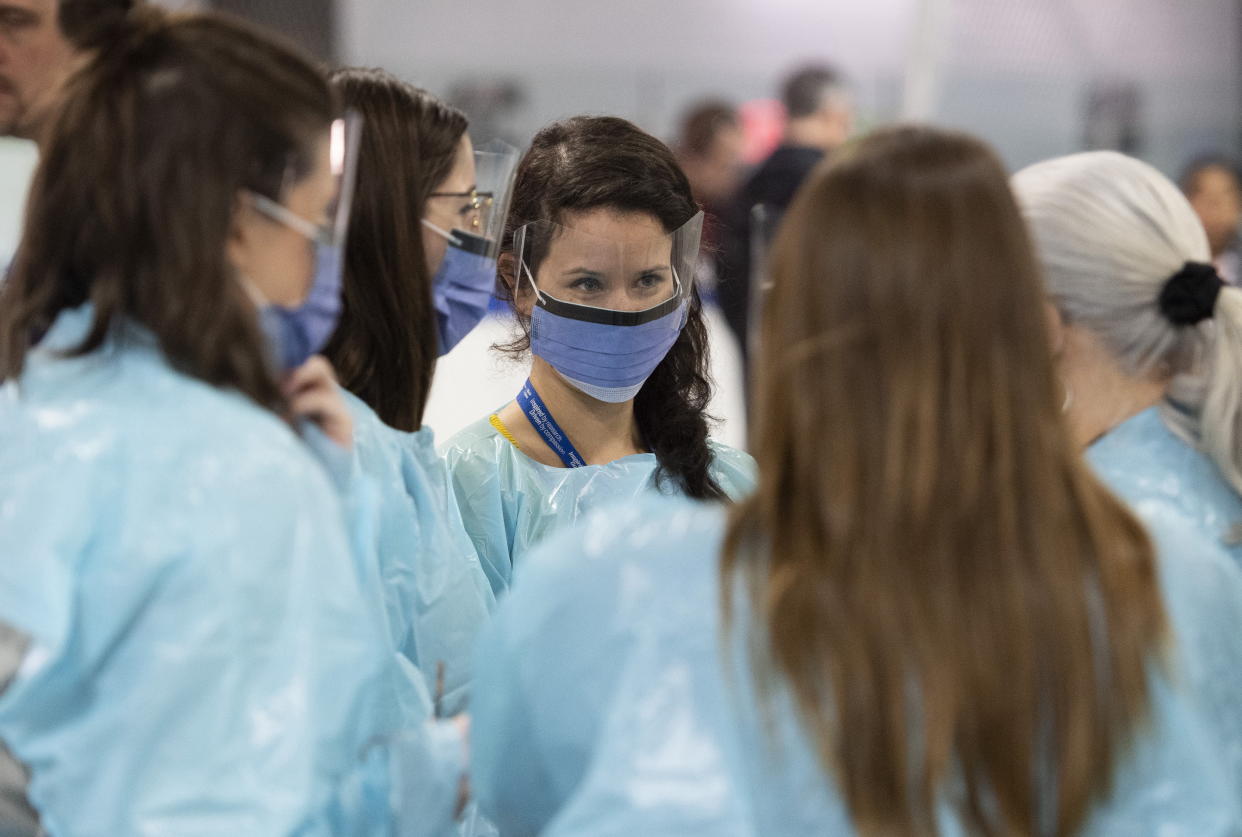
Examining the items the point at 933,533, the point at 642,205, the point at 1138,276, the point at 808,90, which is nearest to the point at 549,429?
the point at 642,205

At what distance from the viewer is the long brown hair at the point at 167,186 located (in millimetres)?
1379

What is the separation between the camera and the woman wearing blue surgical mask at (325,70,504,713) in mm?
1912

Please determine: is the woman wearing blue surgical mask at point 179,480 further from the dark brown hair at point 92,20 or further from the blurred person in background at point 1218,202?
the blurred person in background at point 1218,202

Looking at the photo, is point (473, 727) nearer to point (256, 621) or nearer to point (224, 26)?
point (256, 621)

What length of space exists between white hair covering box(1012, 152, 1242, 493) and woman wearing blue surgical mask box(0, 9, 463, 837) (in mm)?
928

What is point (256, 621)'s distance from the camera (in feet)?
4.36

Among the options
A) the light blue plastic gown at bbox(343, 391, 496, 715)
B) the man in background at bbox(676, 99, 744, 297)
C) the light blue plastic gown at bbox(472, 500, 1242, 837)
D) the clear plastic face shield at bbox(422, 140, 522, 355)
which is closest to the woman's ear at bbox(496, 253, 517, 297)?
the clear plastic face shield at bbox(422, 140, 522, 355)

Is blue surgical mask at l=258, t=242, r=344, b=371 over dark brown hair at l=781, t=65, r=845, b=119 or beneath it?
over

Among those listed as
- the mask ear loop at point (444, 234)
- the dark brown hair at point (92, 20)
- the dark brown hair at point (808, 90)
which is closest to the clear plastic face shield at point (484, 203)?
the mask ear loop at point (444, 234)

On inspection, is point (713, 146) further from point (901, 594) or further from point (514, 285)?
point (901, 594)

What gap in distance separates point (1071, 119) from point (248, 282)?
8160 mm

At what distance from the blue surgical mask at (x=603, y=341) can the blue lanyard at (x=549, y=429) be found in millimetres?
87

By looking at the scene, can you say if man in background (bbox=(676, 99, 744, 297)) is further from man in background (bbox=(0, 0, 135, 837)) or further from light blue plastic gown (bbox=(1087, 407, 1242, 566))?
light blue plastic gown (bbox=(1087, 407, 1242, 566))

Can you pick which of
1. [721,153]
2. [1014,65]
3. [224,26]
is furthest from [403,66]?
[224,26]
